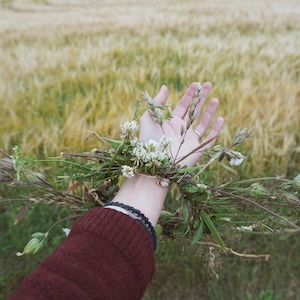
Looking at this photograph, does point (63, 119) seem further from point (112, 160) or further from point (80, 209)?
point (112, 160)

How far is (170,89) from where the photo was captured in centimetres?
152

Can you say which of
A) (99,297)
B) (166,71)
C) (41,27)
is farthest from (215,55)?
(99,297)

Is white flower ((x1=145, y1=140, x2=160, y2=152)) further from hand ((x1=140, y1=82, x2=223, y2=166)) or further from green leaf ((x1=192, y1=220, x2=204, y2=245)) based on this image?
green leaf ((x1=192, y1=220, x2=204, y2=245))

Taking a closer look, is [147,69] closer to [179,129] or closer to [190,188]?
[179,129]

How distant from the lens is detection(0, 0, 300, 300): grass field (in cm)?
130

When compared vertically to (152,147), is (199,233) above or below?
below

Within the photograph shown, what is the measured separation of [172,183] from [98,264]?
0.27 m

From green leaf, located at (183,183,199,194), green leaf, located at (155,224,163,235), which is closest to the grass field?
green leaf, located at (155,224,163,235)

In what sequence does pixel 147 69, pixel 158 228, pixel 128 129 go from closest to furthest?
pixel 128 129, pixel 158 228, pixel 147 69

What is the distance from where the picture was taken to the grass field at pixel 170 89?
4.26 ft

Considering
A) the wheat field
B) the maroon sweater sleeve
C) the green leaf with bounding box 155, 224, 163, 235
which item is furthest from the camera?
the wheat field

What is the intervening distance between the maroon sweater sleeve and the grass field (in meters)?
0.46

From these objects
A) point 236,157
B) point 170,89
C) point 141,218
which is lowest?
point 170,89

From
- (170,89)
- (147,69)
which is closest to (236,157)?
(170,89)
